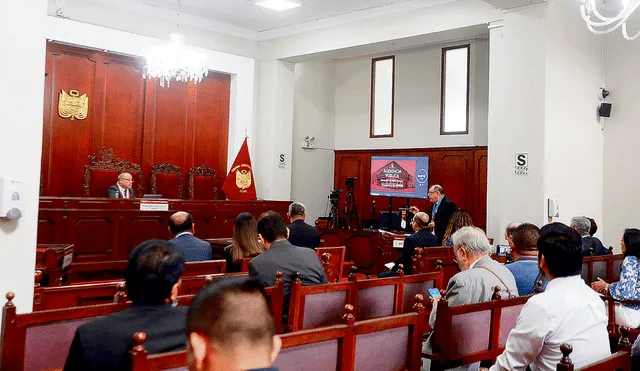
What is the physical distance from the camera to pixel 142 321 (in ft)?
5.90

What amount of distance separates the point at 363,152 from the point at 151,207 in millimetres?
5270

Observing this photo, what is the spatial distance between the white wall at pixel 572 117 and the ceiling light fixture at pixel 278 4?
380 cm

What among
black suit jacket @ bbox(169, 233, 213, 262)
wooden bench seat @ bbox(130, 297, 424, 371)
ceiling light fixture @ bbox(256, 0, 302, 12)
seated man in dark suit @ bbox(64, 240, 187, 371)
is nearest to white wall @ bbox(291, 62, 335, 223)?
ceiling light fixture @ bbox(256, 0, 302, 12)

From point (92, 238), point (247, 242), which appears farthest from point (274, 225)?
point (92, 238)

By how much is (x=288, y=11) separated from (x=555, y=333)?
26.1ft

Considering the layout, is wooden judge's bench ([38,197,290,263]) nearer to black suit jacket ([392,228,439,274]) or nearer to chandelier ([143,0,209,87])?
chandelier ([143,0,209,87])

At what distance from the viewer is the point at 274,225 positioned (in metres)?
3.76

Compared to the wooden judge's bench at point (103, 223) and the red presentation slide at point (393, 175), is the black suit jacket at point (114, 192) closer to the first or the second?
the wooden judge's bench at point (103, 223)

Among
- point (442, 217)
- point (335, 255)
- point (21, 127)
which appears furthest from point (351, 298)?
point (442, 217)

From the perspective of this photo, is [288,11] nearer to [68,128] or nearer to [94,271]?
[68,128]

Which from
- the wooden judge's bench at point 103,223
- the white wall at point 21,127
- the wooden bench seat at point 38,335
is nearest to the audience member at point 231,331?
the wooden bench seat at point 38,335

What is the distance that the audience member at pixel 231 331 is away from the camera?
1137 millimetres

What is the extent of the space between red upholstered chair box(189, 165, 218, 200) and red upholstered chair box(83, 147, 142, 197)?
0.90 meters

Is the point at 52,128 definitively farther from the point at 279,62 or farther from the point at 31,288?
the point at 31,288
